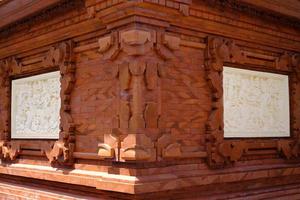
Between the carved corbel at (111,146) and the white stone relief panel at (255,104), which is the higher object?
the white stone relief panel at (255,104)

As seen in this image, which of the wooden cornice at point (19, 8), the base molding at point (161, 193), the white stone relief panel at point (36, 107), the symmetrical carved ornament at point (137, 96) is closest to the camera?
the symmetrical carved ornament at point (137, 96)

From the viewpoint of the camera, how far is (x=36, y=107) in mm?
7074

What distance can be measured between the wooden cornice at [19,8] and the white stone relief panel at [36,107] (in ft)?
3.22

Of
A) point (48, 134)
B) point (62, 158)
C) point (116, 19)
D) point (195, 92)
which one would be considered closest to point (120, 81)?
point (116, 19)

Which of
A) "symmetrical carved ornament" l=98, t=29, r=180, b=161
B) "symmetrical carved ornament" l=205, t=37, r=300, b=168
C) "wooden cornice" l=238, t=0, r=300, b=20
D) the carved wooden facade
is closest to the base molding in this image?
the carved wooden facade

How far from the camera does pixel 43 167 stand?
6.61m

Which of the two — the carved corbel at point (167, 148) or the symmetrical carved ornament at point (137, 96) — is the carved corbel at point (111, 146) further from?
the carved corbel at point (167, 148)

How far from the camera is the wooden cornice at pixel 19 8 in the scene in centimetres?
643

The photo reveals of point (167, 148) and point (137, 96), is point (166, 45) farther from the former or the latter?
point (167, 148)

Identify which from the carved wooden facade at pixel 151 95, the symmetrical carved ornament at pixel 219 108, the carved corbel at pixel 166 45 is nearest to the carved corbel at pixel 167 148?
the carved wooden facade at pixel 151 95

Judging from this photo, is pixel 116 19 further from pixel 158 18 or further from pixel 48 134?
pixel 48 134

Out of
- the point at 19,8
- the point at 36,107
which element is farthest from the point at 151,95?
the point at 19,8

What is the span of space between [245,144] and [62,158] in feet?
8.63

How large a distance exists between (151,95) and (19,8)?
3173mm
